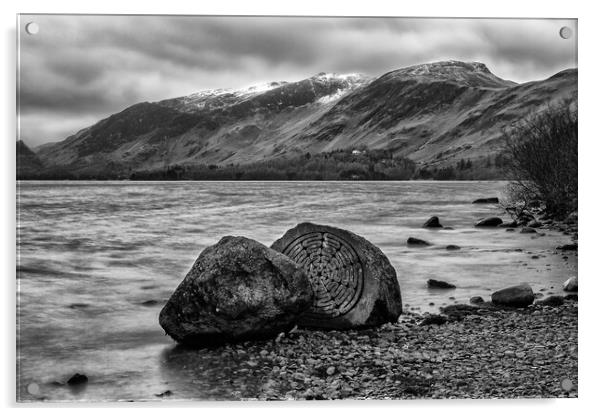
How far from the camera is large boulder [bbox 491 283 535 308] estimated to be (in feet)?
22.3

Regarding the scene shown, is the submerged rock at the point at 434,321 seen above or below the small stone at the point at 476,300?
below

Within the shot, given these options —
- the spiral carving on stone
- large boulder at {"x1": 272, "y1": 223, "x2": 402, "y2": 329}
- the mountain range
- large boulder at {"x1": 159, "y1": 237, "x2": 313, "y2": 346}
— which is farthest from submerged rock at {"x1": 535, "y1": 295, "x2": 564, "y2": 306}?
large boulder at {"x1": 159, "y1": 237, "x2": 313, "y2": 346}

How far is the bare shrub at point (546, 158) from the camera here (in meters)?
6.99

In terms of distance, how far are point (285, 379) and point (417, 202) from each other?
2.47 metres

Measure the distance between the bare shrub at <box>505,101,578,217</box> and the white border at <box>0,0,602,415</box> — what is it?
0.72 feet

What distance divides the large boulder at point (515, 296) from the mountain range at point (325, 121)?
1.52 meters

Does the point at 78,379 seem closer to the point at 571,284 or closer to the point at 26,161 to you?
the point at 26,161

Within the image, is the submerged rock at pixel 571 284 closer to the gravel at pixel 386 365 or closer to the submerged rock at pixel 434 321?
the gravel at pixel 386 365

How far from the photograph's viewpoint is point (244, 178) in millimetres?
7301

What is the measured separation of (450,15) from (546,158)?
193 centimetres

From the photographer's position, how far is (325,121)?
7.28 m

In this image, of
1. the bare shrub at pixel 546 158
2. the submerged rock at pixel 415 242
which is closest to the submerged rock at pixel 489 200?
the bare shrub at pixel 546 158

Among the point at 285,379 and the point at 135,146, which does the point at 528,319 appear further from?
the point at 135,146

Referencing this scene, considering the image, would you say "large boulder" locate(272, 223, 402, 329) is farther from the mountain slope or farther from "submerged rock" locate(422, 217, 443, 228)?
the mountain slope
